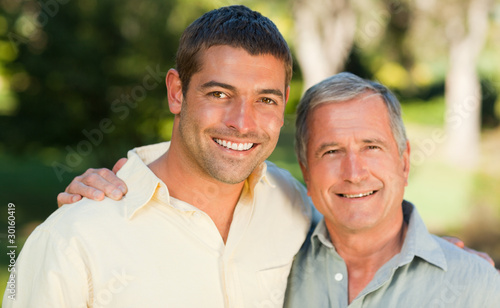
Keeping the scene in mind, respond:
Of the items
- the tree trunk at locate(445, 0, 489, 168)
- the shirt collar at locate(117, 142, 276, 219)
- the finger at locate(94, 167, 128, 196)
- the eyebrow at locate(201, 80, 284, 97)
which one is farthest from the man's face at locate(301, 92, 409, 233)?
the tree trunk at locate(445, 0, 489, 168)

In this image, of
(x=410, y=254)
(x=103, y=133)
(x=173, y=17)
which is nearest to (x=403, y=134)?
(x=410, y=254)

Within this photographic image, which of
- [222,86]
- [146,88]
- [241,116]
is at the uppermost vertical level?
[146,88]

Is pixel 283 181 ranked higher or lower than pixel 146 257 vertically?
higher

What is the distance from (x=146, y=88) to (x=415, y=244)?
5.74 metres

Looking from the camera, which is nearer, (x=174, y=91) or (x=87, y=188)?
(x=87, y=188)

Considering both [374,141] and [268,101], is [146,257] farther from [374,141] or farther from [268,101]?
[374,141]

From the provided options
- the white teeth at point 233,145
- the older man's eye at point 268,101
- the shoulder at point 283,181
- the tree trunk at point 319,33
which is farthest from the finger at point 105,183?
the tree trunk at point 319,33

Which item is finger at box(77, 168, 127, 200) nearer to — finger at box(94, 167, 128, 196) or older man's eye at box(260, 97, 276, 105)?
finger at box(94, 167, 128, 196)

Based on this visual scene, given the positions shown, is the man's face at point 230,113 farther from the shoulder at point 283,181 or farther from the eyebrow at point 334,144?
the shoulder at point 283,181

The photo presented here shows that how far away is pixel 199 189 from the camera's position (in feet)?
8.55

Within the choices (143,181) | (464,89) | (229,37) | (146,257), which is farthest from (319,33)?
(146,257)

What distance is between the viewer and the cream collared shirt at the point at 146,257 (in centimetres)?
224

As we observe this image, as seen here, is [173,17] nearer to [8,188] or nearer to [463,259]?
[8,188]

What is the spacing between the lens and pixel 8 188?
11148 millimetres
